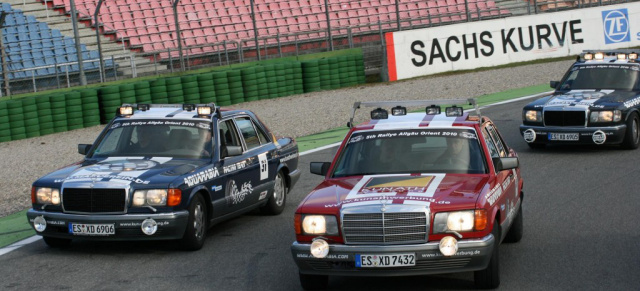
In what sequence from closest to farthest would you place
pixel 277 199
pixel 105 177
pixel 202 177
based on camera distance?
pixel 105 177, pixel 202 177, pixel 277 199

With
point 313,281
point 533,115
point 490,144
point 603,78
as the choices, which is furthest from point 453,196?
point 603,78

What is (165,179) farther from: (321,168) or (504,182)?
(504,182)

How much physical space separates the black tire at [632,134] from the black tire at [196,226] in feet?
26.4

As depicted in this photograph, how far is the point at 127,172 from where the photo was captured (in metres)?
9.59

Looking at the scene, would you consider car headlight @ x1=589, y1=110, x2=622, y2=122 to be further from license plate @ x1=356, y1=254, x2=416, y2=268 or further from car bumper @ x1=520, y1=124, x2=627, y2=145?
license plate @ x1=356, y1=254, x2=416, y2=268

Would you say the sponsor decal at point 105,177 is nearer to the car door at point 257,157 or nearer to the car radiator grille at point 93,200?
the car radiator grille at point 93,200

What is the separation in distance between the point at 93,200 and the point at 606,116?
8867mm

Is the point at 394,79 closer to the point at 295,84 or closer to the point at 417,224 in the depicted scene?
the point at 295,84

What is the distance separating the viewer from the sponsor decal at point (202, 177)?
9.53 m

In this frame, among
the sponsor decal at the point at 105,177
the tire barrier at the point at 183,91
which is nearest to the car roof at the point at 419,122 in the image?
the sponsor decal at the point at 105,177

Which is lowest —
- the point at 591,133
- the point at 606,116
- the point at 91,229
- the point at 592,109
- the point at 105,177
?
the point at 591,133

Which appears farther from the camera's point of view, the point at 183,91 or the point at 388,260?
the point at 183,91

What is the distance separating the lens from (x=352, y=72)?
29.4 metres

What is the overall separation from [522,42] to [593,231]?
75.2 ft
